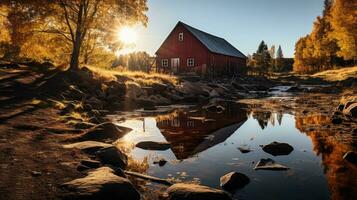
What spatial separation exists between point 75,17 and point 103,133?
1529 cm

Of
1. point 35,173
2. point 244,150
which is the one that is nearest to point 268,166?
point 244,150

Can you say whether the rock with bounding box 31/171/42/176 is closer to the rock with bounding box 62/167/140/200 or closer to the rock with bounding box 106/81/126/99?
the rock with bounding box 62/167/140/200

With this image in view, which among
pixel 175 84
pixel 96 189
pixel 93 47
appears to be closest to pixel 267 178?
pixel 96 189

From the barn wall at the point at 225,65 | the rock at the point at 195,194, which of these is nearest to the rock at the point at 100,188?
the rock at the point at 195,194

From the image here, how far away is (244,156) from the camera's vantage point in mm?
7996

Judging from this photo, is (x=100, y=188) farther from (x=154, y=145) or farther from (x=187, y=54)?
(x=187, y=54)

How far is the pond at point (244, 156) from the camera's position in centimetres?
577

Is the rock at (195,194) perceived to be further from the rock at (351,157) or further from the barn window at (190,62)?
the barn window at (190,62)

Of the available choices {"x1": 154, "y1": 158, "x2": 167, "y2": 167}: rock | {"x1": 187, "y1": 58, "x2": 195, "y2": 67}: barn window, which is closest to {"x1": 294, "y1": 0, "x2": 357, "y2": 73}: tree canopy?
{"x1": 187, "y1": 58, "x2": 195, "y2": 67}: barn window

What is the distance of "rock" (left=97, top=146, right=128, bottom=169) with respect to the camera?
261 inches

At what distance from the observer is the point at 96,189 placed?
4809mm

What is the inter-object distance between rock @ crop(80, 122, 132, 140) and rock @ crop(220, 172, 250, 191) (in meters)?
4.28

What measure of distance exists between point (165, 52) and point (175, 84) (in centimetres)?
1906

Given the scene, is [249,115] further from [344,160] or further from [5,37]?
[5,37]
